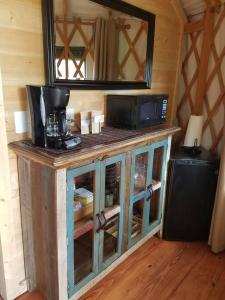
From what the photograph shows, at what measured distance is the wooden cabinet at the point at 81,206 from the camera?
4.12 ft

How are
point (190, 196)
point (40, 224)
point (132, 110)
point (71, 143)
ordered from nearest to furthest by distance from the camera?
1. point (71, 143)
2. point (40, 224)
3. point (132, 110)
4. point (190, 196)

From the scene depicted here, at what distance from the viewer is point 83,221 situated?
148cm

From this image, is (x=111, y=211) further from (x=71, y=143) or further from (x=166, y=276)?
(x=166, y=276)

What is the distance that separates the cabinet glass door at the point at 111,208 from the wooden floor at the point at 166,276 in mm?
203

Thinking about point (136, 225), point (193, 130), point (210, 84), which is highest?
point (210, 84)

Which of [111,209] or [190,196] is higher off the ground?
[111,209]

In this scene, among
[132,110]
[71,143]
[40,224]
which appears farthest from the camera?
[132,110]

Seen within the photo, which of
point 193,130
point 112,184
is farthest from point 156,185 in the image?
point 193,130

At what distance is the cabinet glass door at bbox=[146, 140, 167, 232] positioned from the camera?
1.95 meters

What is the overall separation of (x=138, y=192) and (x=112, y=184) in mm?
314

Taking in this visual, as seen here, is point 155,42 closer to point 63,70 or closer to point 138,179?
point 63,70

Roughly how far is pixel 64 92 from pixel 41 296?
139 centimetres

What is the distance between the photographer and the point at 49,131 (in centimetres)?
131

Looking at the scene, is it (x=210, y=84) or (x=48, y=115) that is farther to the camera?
(x=210, y=84)
